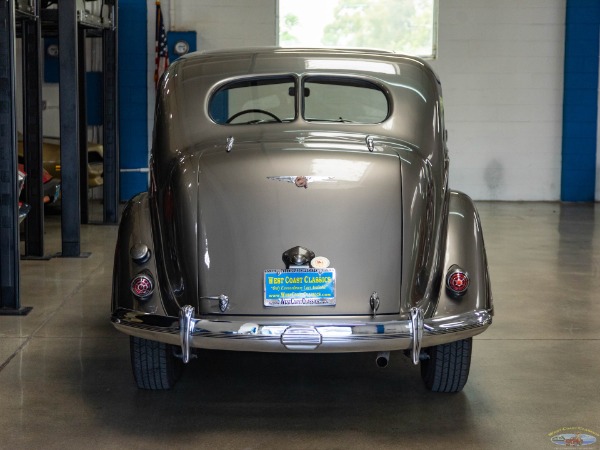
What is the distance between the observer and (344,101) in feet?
18.8

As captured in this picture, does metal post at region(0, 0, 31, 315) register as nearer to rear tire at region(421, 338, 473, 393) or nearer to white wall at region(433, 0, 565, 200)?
rear tire at region(421, 338, 473, 393)

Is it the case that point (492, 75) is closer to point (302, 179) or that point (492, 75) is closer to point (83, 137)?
point (83, 137)

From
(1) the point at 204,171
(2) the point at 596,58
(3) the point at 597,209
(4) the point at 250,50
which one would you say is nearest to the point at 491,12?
(2) the point at 596,58

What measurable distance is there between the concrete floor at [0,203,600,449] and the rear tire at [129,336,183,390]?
0.06 m

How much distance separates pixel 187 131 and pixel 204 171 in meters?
0.61

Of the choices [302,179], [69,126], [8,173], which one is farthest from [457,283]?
[69,126]

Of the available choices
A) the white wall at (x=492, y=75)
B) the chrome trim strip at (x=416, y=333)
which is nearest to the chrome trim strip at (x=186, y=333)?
the chrome trim strip at (x=416, y=333)

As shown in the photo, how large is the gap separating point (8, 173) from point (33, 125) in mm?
2438

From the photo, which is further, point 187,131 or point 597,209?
point 597,209

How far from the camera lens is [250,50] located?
18.7 ft

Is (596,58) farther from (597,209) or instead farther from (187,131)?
(187,131)

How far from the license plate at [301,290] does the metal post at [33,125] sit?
5389 mm

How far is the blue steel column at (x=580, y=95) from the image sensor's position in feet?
51.7

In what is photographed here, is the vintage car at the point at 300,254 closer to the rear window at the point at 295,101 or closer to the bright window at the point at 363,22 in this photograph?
the rear window at the point at 295,101
